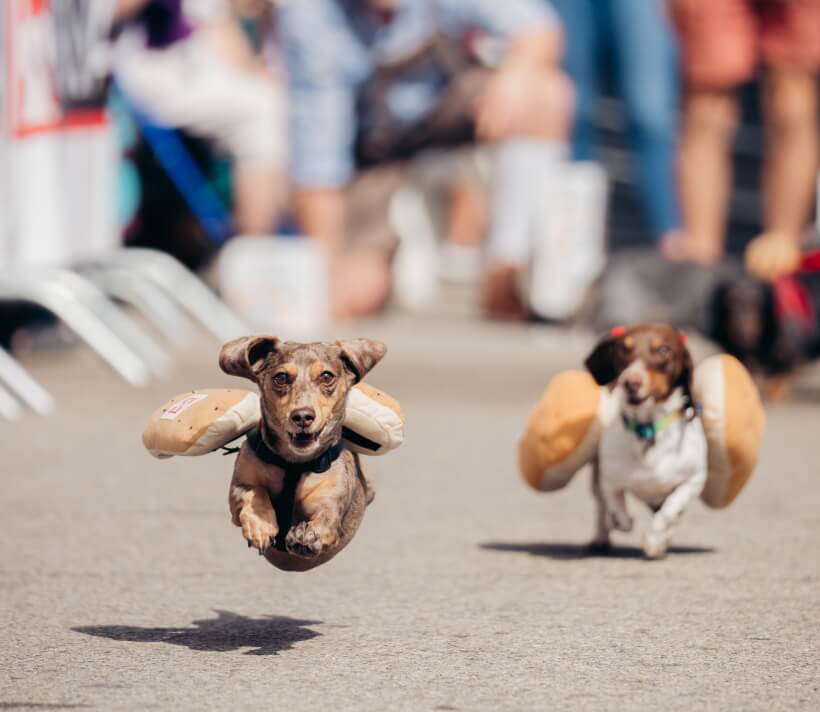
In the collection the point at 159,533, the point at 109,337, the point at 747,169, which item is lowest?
the point at 159,533

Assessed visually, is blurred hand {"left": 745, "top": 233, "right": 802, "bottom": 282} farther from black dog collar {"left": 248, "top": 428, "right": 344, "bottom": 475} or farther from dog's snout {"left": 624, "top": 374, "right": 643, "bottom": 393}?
black dog collar {"left": 248, "top": 428, "right": 344, "bottom": 475}

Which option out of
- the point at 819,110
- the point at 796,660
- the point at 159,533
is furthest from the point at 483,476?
the point at 819,110

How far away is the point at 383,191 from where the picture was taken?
14.6 metres

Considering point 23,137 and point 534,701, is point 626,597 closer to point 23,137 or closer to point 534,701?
point 534,701

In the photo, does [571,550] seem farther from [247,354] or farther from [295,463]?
[247,354]

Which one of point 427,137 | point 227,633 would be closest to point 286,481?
point 227,633

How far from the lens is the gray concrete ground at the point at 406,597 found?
4105 millimetres

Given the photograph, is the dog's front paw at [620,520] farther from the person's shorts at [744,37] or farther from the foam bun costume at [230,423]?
the person's shorts at [744,37]

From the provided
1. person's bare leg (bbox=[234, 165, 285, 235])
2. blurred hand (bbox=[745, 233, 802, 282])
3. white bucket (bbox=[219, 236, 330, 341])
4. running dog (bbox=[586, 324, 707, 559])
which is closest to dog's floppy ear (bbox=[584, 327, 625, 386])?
running dog (bbox=[586, 324, 707, 559])

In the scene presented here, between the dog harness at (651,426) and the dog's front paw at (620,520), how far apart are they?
0.74 ft

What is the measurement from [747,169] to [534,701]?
15.4 meters

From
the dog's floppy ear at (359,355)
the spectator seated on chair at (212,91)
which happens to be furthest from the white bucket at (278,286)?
the dog's floppy ear at (359,355)

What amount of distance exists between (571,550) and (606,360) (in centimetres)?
60

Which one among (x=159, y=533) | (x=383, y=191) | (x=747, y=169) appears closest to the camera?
(x=159, y=533)
